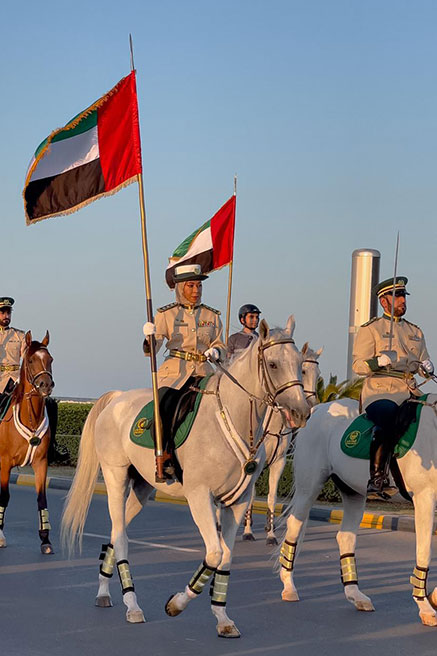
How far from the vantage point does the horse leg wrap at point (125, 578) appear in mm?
8875

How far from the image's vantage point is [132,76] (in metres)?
10.2

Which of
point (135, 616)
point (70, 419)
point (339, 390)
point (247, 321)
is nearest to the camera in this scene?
point (135, 616)

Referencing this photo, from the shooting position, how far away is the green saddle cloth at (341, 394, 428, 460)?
9.27 meters

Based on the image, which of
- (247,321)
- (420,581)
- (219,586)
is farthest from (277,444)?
(219,586)

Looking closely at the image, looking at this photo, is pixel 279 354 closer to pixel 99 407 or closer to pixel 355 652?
pixel 355 652

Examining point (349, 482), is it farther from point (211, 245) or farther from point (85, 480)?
point (211, 245)

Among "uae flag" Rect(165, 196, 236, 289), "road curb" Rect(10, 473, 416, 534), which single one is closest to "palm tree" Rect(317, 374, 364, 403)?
"road curb" Rect(10, 473, 416, 534)

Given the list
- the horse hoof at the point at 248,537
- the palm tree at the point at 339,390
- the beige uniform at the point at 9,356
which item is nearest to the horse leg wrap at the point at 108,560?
the horse hoof at the point at 248,537

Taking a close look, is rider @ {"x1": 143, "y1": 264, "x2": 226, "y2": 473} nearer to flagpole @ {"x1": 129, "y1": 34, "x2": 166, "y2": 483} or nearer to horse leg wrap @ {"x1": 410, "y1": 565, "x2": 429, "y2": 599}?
flagpole @ {"x1": 129, "y1": 34, "x2": 166, "y2": 483}

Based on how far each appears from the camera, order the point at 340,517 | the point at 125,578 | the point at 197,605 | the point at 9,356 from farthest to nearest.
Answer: the point at 9,356 < the point at 340,517 < the point at 197,605 < the point at 125,578

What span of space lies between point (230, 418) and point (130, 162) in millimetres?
2823

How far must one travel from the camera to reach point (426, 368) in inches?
394

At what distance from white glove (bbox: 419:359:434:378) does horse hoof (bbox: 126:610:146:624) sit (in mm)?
3234

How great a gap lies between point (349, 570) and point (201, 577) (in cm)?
202
